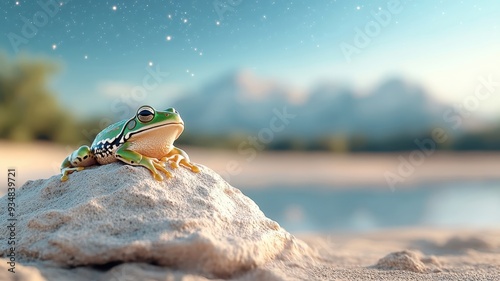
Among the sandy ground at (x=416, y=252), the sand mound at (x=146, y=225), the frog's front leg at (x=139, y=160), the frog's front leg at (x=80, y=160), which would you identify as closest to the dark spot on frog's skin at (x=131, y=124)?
the frog's front leg at (x=139, y=160)

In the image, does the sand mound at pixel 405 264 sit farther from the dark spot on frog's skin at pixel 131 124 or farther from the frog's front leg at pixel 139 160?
the dark spot on frog's skin at pixel 131 124

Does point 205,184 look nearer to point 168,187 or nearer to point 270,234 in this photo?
point 168,187

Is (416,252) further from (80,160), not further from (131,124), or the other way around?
(80,160)

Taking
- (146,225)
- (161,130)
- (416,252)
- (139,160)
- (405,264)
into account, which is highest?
(161,130)

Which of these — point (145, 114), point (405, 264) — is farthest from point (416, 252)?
point (145, 114)

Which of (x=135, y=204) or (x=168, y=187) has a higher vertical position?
(x=168, y=187)

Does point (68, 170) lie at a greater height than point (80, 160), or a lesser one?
lesser

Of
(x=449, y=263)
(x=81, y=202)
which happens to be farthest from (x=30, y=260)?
(x=449, y=263)
